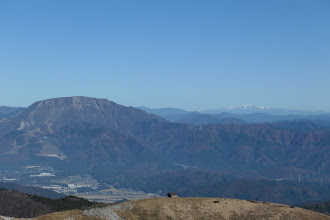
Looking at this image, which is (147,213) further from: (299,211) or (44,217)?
(299,211)

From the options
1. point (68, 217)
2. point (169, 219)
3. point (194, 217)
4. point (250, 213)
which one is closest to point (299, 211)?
point (250, 213)

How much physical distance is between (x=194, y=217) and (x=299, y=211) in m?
45.8

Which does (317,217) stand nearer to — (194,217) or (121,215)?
(194,217)

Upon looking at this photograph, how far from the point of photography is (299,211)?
170 metres

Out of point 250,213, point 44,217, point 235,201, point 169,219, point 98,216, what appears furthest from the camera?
point 235,201

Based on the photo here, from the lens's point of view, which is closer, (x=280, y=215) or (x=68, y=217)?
(x=68, y=217)

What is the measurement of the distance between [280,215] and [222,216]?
23.9 meters

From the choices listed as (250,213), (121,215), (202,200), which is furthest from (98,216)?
(250,213)

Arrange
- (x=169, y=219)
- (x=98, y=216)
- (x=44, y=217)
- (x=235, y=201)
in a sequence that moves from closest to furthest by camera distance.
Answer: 1. (x=44, y=217)
2. (x=98, y=216)
3. (x=169, y=219)
4. (x=235, y=201)

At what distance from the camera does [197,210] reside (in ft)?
544

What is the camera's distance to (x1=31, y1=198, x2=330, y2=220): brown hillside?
154 m

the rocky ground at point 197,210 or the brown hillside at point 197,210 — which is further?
the brown hillside at point 197,210

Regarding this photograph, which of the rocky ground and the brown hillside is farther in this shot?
the brown hillside

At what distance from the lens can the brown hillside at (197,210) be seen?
15438 centimetres
